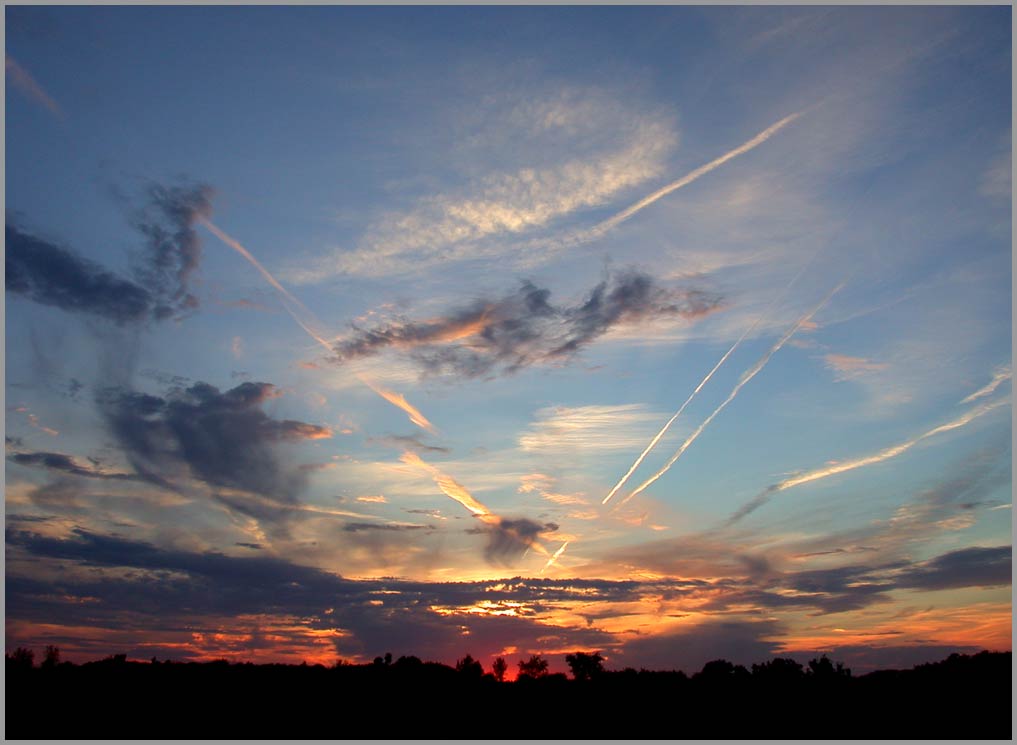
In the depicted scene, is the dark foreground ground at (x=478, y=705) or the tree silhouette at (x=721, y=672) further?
the tree silhouette at (x=721, y=672)

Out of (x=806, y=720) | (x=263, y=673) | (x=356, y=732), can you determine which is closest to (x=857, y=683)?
(x=806, y=720)

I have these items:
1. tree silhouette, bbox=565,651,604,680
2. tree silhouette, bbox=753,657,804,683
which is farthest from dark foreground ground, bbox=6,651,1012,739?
tree silhouette, bbox=565,651,604,680

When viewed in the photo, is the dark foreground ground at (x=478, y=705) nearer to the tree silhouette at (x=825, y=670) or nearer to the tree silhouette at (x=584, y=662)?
the tree silhouette at (x=825, y=670)

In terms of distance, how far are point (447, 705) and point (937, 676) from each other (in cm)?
3626

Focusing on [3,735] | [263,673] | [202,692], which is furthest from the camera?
[263,673]

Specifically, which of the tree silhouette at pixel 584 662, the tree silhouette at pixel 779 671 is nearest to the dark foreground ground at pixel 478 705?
the tree silhouette at pixel 779 671

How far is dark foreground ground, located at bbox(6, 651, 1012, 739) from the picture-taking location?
4603 centimetres

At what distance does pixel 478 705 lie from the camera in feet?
179

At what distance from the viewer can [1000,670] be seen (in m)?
50.4

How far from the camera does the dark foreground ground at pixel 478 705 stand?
46.0m

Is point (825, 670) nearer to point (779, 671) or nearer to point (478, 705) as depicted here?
point (779, 671)

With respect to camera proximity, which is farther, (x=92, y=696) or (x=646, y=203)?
(x=646, y=203)

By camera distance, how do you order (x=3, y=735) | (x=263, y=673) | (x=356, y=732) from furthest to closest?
(x=263, y=673)
(x=356, y=732)
(x=3, y=735)

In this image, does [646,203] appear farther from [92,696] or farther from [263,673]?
[92,696]
